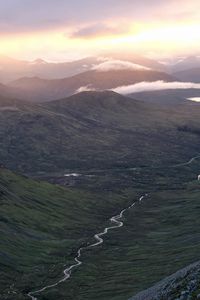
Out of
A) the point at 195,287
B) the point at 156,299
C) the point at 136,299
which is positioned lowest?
the point at 136,299

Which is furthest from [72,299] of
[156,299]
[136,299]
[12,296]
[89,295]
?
[156,299]

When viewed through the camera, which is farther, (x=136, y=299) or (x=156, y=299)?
(x=136, y=299)

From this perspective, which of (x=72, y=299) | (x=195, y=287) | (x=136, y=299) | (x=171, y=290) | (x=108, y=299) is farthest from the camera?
(x=72, y=299)

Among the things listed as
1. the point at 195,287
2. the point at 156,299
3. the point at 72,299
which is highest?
the point at 195,287

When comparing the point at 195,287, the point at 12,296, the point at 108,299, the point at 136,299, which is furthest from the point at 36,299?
the point at 195,287

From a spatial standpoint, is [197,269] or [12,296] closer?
[197,269]

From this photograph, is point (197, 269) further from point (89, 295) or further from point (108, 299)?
point (89, 295)

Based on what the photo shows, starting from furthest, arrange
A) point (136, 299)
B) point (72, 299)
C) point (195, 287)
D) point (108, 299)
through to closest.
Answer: point (72, 299) < point (108, 299) < point (136, 299) < point (195, 287)

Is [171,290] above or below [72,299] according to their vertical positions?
above

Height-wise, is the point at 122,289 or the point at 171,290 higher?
the point at 171,290

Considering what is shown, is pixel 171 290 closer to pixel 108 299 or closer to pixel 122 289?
pixel 108 299
